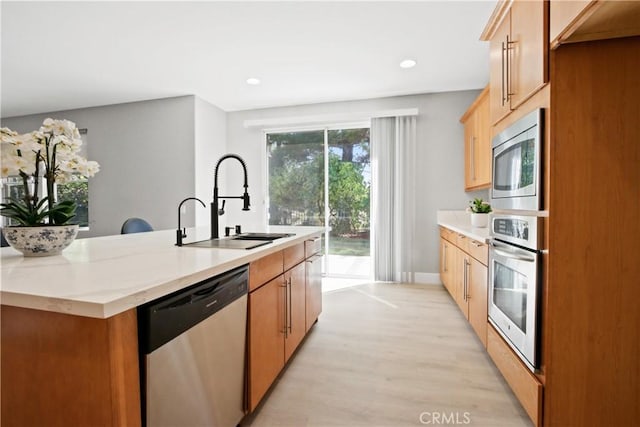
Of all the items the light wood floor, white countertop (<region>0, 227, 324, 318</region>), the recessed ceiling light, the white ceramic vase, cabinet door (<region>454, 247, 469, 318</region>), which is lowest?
the light wood floor

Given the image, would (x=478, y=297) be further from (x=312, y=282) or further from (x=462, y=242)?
(x=312, y=282)

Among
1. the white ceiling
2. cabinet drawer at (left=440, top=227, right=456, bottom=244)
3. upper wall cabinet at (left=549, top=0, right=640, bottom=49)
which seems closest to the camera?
upper wall cabinet at (left=549, top=0, right=640, bottom=49)

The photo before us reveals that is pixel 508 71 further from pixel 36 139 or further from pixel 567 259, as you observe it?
pixel 36 139

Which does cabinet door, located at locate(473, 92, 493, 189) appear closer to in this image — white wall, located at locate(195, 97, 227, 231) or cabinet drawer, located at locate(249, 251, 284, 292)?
cabinet drawer, located at locate(249, 251, 284, 292)

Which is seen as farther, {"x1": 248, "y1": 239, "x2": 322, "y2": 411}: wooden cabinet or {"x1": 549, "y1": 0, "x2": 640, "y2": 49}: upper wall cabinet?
{"x1": 248, "y1": 239, "x2": 322, "y2": 411}: wooden cabinet

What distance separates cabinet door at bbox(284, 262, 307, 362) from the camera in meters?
1.86

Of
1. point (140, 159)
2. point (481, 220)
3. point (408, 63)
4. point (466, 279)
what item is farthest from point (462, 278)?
point (140, 159)

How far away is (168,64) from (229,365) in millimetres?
3269

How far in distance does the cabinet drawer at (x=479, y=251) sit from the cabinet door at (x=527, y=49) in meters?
0.94

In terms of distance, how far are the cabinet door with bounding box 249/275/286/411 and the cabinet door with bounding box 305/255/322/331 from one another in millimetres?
514

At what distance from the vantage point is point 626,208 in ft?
4.04

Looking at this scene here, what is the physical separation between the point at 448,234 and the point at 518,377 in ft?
6.42

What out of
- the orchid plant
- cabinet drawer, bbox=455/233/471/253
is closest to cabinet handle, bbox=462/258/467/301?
cabinet drawer, bbox=455/233/471/253

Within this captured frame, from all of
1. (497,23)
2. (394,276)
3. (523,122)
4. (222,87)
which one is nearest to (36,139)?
(523,122)
